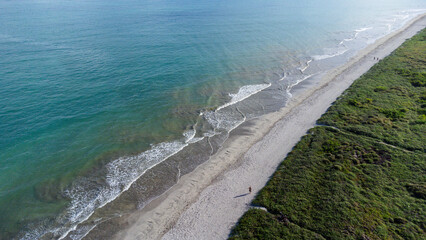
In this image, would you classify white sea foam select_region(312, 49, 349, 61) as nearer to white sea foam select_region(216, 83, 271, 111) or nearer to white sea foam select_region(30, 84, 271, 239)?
white sea foam select_region(216, 83, 271, 111)

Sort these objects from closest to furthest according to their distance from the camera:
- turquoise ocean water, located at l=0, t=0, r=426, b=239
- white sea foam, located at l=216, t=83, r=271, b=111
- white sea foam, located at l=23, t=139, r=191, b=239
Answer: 1. white sea foam, located at l=23, t=139, r=191, b=239
2. turquoise ocean water, located at l=0, t=0, r=426, b=239
3. white sea foam, located at l=216, t=83, r=271, b=111

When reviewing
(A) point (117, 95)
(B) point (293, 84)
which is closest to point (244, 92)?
(B) point (293, 84)

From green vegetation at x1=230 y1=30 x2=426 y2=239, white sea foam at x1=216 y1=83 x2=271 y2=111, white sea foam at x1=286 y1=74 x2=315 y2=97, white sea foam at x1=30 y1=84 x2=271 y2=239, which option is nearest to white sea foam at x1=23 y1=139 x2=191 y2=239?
white sea foam at x1=30 y1=84 x2=271 y2=239

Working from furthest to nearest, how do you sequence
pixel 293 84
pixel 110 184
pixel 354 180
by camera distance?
pixel 293 84 → pixel 110 184 → pixel 354 180

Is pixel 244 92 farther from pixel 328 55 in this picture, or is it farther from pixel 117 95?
pixel 328 55

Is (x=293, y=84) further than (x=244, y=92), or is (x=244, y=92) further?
(x=293, y=84)

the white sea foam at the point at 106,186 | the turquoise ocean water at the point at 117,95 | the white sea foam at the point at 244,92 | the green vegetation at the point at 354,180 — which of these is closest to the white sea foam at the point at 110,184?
the white sea foam at the point at 106,186
